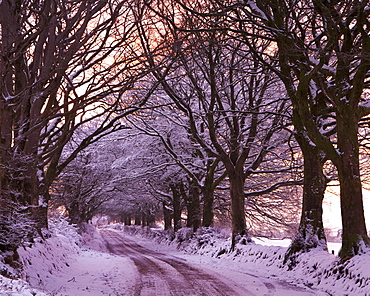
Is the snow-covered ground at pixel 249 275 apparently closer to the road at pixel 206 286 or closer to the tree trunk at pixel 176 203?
the road at pixel 206 286

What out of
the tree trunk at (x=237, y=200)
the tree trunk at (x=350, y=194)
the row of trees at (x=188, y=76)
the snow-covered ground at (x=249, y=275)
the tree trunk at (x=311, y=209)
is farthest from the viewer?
the tree trunk at (x=237, y=200)

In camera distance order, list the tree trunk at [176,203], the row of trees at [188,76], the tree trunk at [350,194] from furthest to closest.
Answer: the tree trunk at [176,203], the tree trunk at [350,194], the row of trees at [188,76]

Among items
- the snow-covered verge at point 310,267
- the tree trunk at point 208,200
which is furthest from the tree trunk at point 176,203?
the snow-covered verge at point 310,267

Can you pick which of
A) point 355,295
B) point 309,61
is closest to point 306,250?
point 355,295

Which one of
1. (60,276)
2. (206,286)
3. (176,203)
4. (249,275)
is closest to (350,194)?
(249,275)

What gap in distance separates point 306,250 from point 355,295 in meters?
3.79

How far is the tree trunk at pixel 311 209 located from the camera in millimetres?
11453

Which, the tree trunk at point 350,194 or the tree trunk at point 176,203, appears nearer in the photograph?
the tree trunk at point 350,194

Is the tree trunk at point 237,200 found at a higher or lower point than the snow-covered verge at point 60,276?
higher

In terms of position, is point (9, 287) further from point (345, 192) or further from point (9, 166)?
point (345, 192)

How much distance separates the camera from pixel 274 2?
10086 mm

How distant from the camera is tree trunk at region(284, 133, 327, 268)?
11.5m

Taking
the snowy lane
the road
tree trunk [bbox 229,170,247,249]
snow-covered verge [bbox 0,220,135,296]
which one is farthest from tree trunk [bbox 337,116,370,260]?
tree trunk [bbox 229,170,247,249]

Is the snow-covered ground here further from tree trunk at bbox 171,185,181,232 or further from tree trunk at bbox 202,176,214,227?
tree trunk at bbox 171,185,181,232
